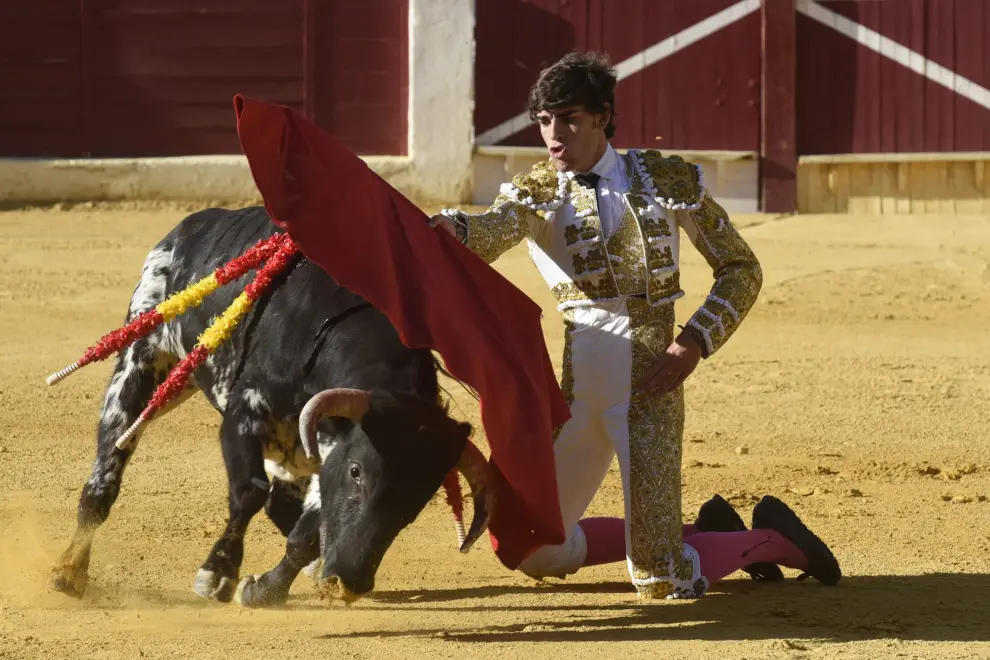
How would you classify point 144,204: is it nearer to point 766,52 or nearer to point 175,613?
point 766,52

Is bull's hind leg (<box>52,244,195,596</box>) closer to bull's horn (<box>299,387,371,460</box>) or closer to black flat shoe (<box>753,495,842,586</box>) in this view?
bull's horn (<box>299,387,371,460</box>)

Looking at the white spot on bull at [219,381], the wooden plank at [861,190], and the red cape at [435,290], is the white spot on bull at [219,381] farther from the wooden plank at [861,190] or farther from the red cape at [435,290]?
the wooden plank at [861,190]

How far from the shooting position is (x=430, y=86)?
369 inches

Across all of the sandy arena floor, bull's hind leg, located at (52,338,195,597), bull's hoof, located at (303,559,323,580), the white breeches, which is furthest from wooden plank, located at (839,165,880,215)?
bull's hoof, located at (303,559,323,580)

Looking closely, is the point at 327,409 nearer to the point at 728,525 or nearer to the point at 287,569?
the point at 287,569

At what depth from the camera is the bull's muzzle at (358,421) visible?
3.30 m

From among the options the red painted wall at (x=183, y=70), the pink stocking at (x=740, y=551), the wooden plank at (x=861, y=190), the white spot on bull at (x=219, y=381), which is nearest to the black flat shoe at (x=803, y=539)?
the pink stocking at (x=740, y=551)

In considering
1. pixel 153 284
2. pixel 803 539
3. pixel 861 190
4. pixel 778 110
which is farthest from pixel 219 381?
pixel 861 190

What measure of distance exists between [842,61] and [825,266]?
1.75 metres

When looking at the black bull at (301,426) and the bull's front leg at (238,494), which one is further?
the bull's front leg at (238,494)

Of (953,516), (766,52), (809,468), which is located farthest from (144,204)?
(953,516)

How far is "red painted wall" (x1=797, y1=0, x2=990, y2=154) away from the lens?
9344mm

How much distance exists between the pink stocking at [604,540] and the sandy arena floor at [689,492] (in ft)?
0.31

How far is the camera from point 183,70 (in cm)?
962
